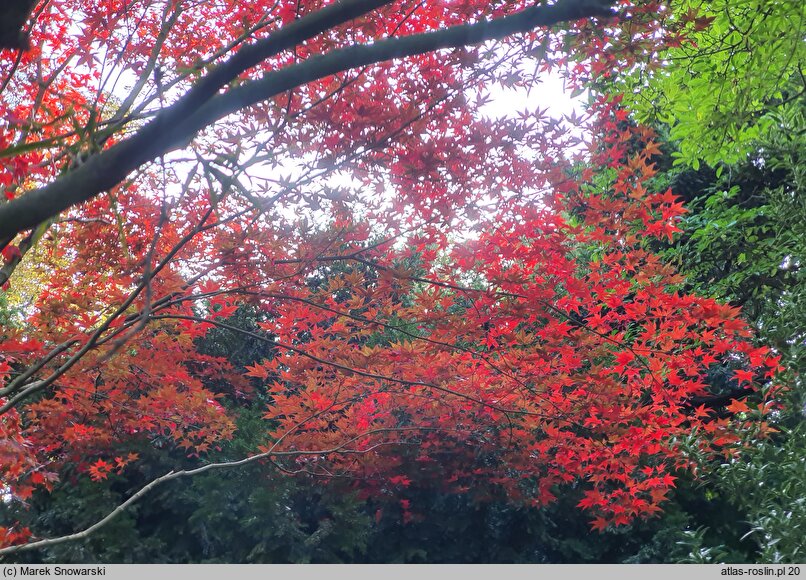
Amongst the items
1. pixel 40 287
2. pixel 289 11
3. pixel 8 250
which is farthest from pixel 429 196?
pixel 40 287

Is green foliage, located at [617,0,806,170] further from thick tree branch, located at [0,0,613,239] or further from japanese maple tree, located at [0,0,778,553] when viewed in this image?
thick tree branch, located at [0,0,613,239]

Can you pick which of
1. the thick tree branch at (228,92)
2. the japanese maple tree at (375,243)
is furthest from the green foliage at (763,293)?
the thick tree branch at (228,92)

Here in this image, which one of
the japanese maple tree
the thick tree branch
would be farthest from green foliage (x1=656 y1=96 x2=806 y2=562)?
the thick tree branch

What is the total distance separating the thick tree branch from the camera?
1.55 metres

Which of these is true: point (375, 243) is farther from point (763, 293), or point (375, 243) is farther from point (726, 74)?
point (763, 293)

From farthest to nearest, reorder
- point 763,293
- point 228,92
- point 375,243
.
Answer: point 763,293 < point 375,243 < point 228,92

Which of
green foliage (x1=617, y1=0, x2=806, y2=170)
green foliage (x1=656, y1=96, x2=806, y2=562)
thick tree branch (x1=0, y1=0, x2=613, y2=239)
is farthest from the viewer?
green foliage (x1=617, y1=0, x2=806, y2=170)

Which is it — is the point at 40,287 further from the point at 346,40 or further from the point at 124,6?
the point at 346,40

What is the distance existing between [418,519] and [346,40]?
470cm

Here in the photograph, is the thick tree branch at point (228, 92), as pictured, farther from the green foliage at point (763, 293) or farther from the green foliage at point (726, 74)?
the green foliage at point (763, 293)

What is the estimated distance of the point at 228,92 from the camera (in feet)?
5.58

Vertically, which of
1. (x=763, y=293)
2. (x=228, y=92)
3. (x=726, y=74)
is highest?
(x=726, y=74)

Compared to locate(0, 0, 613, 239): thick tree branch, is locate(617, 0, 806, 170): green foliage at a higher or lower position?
higher

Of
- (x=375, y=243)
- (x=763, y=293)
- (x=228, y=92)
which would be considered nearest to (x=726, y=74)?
(x=763, y=293)
